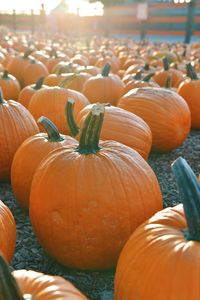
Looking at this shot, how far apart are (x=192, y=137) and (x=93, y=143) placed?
290 cm

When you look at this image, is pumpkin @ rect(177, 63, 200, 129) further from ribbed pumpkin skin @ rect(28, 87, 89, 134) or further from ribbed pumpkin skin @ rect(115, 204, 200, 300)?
ribbed pumpkin skin @ rect(115, 204, 200, 300)

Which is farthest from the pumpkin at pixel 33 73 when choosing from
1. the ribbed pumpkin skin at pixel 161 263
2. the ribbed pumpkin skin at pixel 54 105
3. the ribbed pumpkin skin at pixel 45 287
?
the ribbed pumpkin skin at pixel 45 287

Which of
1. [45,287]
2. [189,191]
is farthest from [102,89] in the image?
[45,287]

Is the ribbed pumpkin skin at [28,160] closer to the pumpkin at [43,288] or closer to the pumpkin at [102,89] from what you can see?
the pumpkin at [43,288]

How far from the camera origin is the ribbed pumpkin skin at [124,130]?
3.39 metres

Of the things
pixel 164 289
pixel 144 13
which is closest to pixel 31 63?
pixel 164 289

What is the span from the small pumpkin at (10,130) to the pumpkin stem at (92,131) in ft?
3.94

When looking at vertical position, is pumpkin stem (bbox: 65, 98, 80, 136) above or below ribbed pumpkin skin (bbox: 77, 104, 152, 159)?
above

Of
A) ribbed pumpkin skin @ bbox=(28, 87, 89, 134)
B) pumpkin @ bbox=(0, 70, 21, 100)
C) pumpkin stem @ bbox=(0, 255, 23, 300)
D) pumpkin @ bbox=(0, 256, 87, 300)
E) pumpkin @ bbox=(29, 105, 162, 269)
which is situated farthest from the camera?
pumpkin @ bbox=(0, 70, 21, 100)

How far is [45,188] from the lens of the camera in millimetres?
2381

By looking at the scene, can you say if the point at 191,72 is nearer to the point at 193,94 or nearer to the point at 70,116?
the point at 193,94

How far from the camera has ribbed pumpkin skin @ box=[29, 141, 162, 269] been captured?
7.51 ft

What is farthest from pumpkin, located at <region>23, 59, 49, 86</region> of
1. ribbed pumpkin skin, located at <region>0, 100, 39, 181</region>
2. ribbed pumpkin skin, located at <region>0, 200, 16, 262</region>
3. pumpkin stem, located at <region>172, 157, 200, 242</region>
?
pumpkin stem, located at <region>172, 157, 200, 242</region>

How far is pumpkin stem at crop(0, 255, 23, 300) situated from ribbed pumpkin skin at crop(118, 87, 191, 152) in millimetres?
3060
